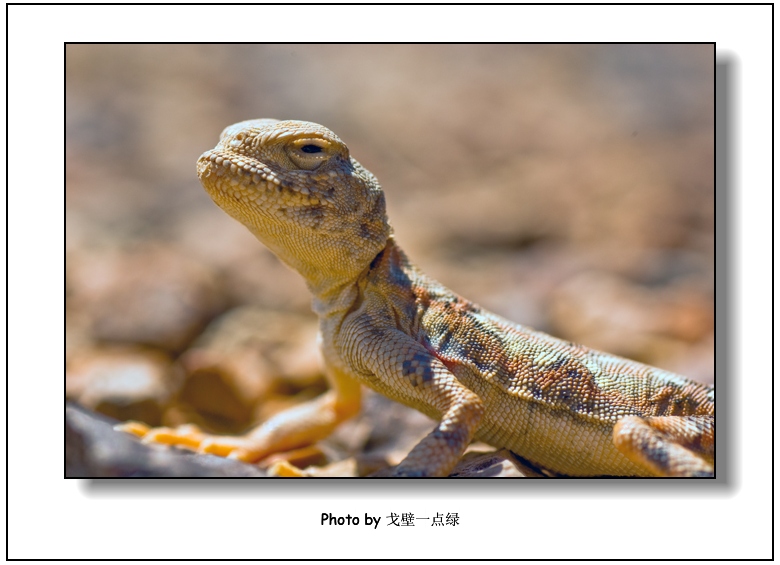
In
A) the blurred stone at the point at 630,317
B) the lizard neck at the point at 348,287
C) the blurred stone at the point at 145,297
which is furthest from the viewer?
the blurred stone at the point at 630,317

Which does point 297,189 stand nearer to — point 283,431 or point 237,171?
point 237,171

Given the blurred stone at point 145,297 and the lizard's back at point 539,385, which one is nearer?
the lizard's back at point 539,385

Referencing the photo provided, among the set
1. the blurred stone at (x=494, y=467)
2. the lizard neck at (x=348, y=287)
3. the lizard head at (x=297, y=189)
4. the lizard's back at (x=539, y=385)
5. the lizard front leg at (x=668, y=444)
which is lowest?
the blurred stone at (x=494, y=467)

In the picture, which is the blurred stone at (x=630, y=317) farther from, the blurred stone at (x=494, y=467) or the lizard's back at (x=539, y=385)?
the blurred stone at (x=494, y=467)

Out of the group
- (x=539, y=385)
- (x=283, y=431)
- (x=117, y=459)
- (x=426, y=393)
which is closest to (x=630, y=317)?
(x=539, y=385)

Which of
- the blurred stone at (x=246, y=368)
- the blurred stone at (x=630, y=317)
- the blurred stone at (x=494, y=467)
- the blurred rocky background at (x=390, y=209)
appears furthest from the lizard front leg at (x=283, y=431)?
the blurred stone at (x=630, y=317)
